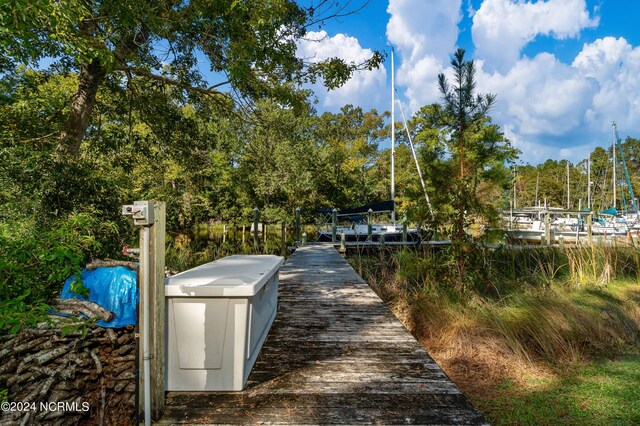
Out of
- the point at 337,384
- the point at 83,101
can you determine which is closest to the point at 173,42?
the point at 83,101

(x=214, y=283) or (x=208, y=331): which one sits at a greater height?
(x=214, y=283)

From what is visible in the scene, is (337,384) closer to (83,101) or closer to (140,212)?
(140,212)

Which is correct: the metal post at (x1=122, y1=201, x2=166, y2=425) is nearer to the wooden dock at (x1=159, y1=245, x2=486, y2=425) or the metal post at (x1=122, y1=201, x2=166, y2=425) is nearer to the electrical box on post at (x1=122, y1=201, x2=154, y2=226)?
the electrical box on post at (x1=122, y1=201, x2=154, y2=226)

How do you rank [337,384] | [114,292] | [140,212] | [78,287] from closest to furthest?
[140,212] → [337,384] → [78,287] → [114,292]

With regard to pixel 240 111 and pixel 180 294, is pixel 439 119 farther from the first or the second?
pixel 180 294

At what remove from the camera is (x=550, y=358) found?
375cm

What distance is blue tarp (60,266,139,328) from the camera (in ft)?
9.55

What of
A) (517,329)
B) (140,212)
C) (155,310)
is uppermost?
(140,212)

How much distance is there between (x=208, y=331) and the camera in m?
2.04

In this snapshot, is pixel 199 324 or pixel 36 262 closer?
pixel 199 324

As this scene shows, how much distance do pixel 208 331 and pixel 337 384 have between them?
0.93 meters

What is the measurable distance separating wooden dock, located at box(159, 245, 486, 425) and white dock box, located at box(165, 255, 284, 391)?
0.10 m

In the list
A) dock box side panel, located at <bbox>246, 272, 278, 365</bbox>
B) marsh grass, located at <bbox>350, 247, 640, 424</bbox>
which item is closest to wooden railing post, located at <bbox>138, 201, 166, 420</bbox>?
dock box side panel, located at <bbox>246, 272, 278, 365</bbox>

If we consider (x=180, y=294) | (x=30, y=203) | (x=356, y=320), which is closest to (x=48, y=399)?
(x=180, y=294)
